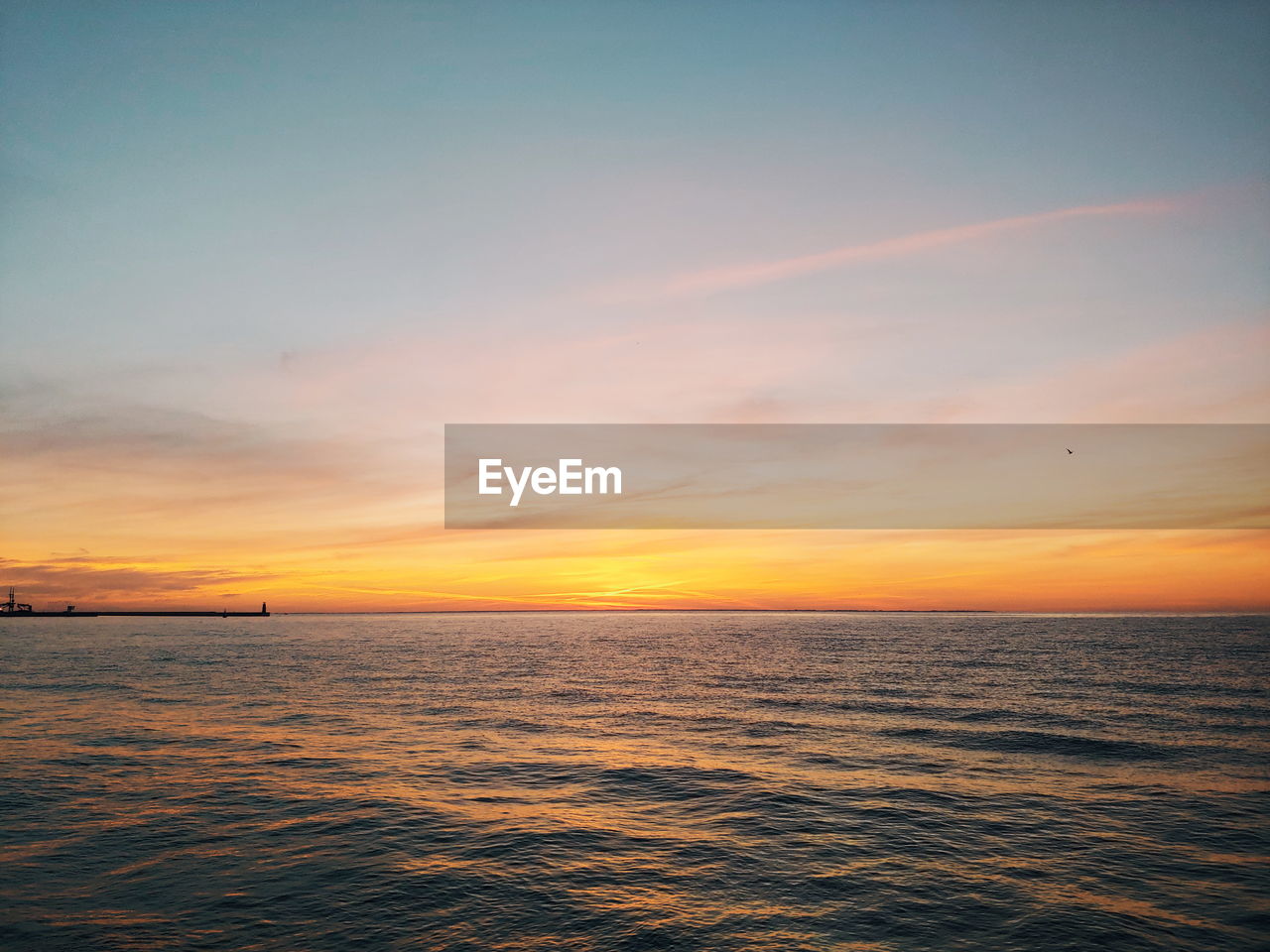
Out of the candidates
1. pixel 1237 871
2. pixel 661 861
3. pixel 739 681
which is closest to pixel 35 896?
pixel 661 861

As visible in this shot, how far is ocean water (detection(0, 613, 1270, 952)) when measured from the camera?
1694cm

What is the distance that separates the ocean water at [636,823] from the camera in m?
16.9

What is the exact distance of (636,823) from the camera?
24828 mm

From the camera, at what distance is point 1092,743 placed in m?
37.7

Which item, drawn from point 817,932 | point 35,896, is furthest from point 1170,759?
point 35,896

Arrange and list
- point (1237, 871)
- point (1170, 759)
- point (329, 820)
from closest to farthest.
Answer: point (1237, 871)
point (329, 820)
point (1170, 759)

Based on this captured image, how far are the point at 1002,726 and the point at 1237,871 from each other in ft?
77.5

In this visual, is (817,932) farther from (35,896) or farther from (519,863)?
(35,896)

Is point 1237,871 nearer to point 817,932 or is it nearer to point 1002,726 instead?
point 817,932

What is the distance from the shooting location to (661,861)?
2114 cm

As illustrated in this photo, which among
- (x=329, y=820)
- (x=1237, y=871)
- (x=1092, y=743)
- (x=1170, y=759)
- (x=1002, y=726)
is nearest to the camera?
(x=1237, y=871)

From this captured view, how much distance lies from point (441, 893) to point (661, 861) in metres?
6.42

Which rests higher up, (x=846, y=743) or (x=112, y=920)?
(x=112, y=920)

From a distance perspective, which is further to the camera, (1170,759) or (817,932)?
(1170,759)
